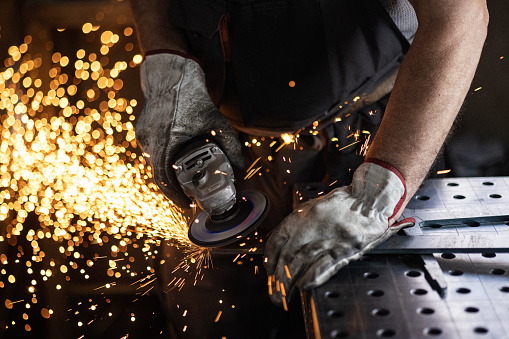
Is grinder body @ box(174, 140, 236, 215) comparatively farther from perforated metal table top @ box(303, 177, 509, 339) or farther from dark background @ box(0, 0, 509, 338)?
dark background @ box(0, 0, 509, 338)

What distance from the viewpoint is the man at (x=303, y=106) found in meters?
1.23

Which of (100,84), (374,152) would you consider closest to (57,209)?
(100,84)

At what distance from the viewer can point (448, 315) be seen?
972 millimetres

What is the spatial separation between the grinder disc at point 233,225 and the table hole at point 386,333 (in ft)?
2.03

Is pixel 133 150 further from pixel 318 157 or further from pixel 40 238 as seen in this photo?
pixel 318 157

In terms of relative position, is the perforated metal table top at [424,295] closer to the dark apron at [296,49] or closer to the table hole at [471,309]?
the table hole at [471,309]

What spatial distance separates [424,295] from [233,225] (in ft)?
2.15

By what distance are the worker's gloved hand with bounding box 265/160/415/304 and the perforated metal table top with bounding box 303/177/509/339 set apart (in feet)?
0.14

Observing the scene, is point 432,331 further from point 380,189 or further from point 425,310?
point 380,189

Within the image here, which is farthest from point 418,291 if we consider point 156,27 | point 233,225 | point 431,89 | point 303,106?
point 156,27

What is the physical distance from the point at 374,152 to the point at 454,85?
0.26 m

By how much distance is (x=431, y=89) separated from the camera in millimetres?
1255

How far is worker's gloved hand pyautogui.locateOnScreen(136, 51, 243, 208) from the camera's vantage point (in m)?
1.63

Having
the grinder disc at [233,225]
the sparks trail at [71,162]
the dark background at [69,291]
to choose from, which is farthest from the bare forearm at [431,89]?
the dark background at [69,291]
